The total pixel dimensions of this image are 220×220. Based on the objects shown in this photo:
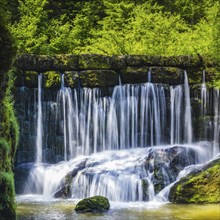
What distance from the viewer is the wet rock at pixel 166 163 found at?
1577cm

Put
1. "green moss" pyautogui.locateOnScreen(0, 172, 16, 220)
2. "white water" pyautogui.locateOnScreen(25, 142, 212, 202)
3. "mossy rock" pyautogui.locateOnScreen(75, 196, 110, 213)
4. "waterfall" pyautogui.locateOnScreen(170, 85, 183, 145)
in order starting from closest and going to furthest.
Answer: "green moss" pyautogui.locateOnScreen(0, 172, 16, 220) < "mossy rock" pyautogui.locateOnScreen(75, 196, 110, 213) < "white water" pyautogui.locateOnScreen(25, 142, 212, 202) < "waterfall" pyautogui.locateOnScreen(170, 85, 183, 145)

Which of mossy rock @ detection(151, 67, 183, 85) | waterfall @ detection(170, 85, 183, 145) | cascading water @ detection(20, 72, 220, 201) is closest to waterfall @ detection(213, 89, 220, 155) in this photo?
cascading water @ detection(20, 72, 220, 201)

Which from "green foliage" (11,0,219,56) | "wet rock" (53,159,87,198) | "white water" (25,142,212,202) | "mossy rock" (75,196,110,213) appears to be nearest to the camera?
"mossy rock" (75,196,110,213)

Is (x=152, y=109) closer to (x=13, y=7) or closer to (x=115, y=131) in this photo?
(x=115, y=131)

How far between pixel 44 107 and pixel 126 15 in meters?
12.3

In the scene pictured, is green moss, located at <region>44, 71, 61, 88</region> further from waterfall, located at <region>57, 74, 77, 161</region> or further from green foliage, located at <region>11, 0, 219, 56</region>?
green foliage, located at <region>11, 0, 219, 56</region>

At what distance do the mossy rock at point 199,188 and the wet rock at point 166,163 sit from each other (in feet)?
2.56

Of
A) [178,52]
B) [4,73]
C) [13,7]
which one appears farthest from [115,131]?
[13,7]

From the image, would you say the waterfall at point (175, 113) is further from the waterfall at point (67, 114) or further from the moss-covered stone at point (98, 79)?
the waterfall at point (67, 114)

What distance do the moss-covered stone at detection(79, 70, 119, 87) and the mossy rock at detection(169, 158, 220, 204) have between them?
20.2ft

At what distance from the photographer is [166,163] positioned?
53.4ft

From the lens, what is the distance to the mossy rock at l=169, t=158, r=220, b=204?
14203 millimetres

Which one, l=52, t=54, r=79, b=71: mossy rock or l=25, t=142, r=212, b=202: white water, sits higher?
l=52, t=54, r=79, b=71: mossy rock

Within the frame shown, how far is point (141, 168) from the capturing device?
16234 millimetres
